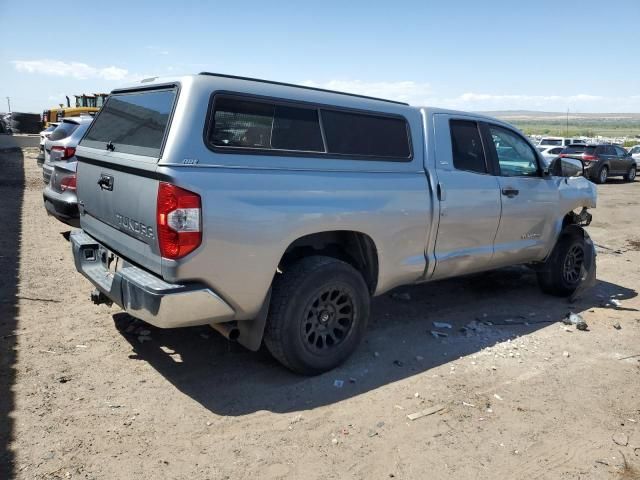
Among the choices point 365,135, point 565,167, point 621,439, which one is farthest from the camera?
point 565,167

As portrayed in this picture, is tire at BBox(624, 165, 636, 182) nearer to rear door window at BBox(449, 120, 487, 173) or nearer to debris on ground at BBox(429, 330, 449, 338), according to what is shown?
rear door window at BBox(449, 120, 487, 173)

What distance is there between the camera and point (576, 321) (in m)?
5.34

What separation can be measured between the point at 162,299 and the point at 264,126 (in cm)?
133

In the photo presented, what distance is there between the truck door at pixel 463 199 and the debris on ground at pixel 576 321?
113cm

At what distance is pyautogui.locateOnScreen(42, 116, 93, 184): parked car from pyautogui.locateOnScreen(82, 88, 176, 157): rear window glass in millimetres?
3316

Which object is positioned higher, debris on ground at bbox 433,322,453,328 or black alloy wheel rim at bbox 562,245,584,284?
black alloy wheel rim at bbox 562,245,584,284

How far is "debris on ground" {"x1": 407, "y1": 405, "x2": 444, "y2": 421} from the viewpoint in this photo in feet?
11.3

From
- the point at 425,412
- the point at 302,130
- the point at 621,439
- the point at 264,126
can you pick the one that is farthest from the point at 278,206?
the point at 621,439

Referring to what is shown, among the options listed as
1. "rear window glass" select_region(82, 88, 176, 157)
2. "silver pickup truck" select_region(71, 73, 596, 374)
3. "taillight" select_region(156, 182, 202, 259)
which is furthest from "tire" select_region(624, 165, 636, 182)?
"taillight" select_region(156, 182, 202, 259)

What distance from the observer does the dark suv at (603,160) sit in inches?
851

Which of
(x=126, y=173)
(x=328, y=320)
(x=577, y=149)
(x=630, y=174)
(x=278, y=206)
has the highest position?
(x=577, y=149)

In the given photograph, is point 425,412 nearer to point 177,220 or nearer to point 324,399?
point 324,399

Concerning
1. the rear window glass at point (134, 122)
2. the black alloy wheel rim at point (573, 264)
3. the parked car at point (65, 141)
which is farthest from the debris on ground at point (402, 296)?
the parked car at point (65, 141)

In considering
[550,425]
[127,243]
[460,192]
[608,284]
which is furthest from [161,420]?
[608,284]
